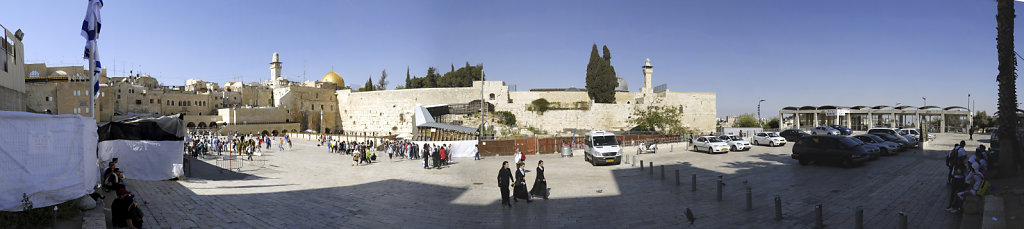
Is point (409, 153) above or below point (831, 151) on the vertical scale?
below

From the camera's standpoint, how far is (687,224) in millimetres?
6828

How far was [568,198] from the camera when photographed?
9.33m

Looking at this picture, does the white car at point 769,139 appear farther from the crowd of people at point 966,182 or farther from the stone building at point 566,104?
the stone building at point 566,104

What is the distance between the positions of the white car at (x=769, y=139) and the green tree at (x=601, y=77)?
19.8 m

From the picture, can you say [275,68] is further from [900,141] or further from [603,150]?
[900,141]

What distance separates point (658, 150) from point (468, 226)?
17625mm

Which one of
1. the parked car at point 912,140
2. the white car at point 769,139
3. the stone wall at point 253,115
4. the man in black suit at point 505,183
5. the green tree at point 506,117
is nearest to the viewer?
the man in black suit at point 505,183

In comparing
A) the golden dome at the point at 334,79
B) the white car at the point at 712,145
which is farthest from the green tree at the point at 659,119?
the golden dome at the point at 334,79

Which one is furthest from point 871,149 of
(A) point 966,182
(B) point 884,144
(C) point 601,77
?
(C) point 601,77

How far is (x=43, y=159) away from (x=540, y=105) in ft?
124

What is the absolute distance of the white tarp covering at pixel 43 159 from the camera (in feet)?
18.5

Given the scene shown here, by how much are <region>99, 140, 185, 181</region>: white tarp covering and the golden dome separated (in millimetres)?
60844

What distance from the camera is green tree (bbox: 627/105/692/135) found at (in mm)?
40531

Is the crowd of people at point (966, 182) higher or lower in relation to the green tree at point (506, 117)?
lower
